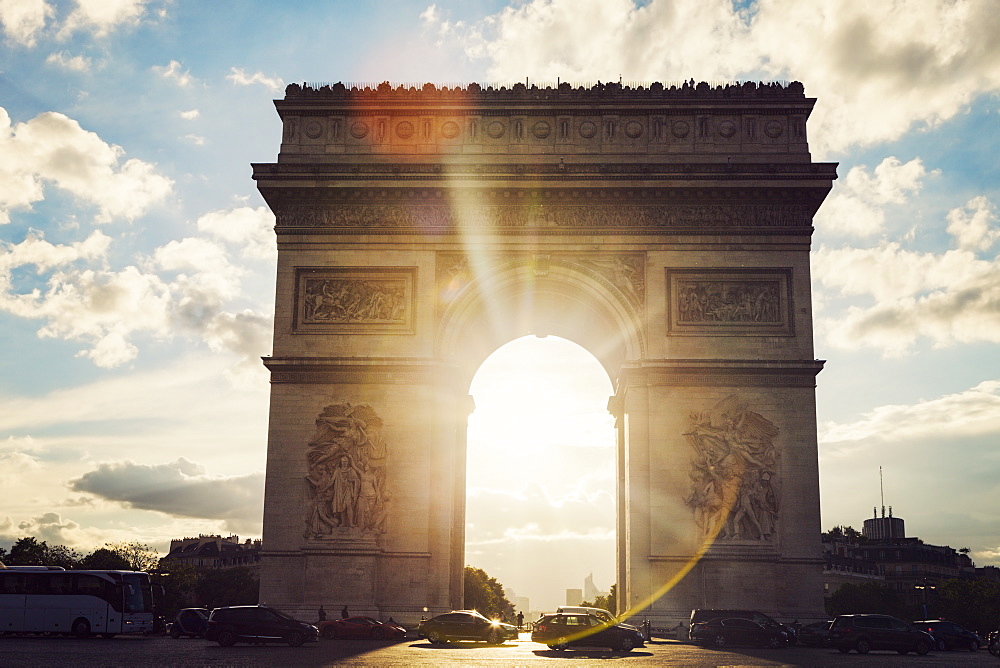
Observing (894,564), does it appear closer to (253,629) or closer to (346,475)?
(346,475)

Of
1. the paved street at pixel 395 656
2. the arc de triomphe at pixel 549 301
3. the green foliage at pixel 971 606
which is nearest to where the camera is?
the paved street at pixel 395 656

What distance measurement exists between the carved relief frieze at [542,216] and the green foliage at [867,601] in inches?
1952

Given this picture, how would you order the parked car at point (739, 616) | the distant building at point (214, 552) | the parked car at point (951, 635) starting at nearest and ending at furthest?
the parked car at point (739, 616) → the parked car at point (951, 635) → the distant building at point (214, 552)

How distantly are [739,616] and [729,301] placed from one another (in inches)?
410

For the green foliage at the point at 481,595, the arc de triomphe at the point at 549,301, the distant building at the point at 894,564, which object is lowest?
the green foliage at the point at 481,595

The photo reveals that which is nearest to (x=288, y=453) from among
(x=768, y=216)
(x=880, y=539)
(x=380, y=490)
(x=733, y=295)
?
(x=380, y=490)

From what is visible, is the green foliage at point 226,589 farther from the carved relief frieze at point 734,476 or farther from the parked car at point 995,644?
the parked car at point 995,644

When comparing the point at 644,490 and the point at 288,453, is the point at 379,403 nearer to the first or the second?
the point at 288,453

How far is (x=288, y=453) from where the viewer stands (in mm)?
35000

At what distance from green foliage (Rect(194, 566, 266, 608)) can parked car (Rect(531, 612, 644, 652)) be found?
5529 centimetres

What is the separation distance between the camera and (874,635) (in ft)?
98.2

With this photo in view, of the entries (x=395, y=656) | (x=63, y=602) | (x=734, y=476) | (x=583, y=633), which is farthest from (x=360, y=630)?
(x=734, y=476)

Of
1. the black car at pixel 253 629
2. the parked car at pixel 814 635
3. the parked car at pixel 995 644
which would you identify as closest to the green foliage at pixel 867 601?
the parked car at pixel 995 644

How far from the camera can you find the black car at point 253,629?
2927 cm
